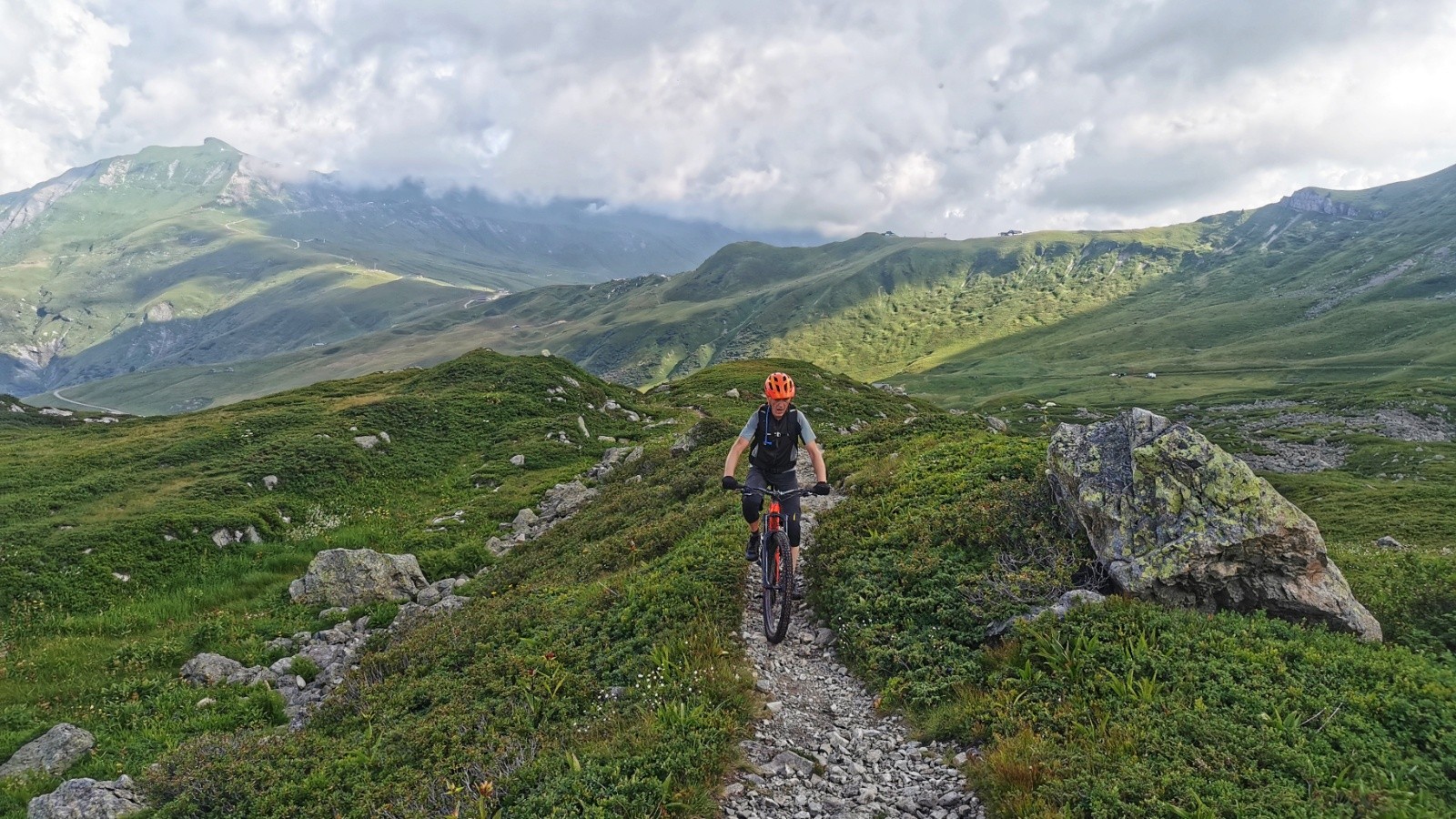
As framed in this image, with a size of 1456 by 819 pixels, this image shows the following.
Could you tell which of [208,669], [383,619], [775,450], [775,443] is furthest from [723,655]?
[208,669]

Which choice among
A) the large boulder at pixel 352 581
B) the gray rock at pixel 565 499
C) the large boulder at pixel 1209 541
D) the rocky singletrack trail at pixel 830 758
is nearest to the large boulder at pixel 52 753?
the large boulder at pixel 352 581

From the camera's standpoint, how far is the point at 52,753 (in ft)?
39.4

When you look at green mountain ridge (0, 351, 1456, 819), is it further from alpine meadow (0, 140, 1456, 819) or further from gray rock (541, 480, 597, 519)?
gray rock (541, 480, 597, 519)

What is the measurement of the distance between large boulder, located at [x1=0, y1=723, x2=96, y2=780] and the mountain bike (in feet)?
44.2

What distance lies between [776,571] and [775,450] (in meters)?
2.47

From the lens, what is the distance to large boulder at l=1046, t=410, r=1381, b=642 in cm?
1076

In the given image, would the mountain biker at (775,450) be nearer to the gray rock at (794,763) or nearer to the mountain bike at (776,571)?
the mountain bike at (776,571)

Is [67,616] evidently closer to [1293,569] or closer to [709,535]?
[709,535]

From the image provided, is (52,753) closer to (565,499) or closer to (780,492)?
(780,492)

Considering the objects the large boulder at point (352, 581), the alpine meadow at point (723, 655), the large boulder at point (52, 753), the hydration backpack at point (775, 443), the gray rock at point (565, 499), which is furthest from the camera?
the gray rock at point (565, 499)

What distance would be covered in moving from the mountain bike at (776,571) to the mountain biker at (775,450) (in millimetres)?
177

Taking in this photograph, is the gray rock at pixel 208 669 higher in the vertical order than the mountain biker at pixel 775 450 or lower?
lower

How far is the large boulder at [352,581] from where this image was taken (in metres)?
19.7

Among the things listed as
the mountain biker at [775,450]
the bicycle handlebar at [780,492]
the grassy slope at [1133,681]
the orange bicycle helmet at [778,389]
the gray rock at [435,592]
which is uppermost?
the orange bicycle helmet at [778,389]
